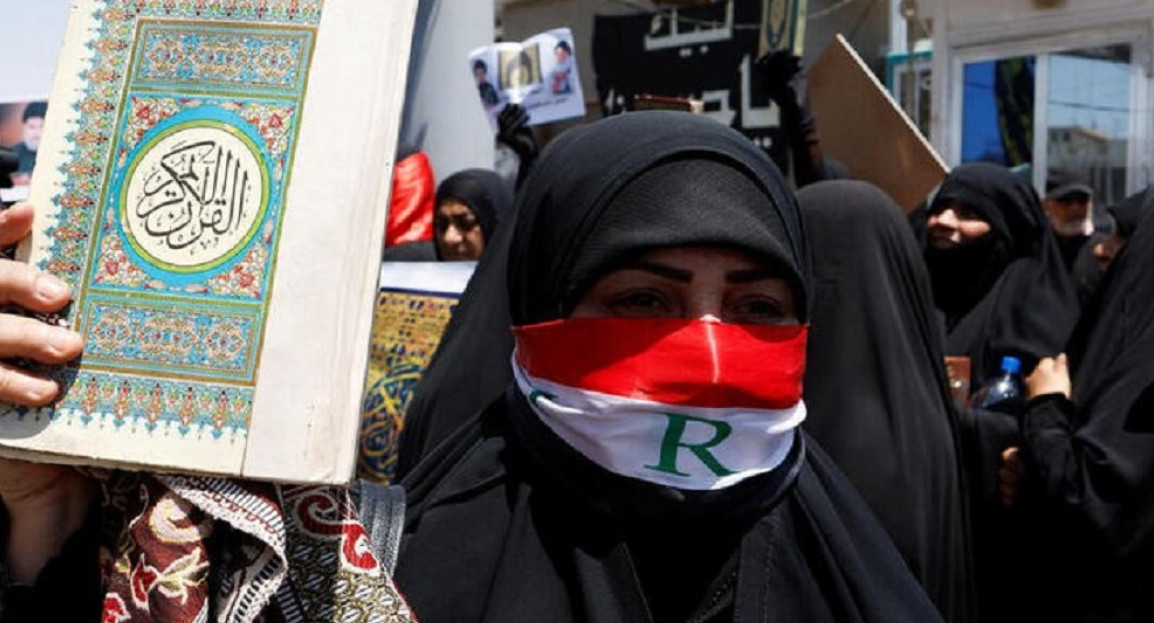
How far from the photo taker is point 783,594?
1.41 metres

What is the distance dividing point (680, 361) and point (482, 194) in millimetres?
3117

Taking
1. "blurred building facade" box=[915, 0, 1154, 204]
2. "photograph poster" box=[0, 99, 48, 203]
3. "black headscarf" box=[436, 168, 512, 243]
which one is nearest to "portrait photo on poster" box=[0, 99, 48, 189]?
"photograph poster" box=[0, 99, 48, 203]

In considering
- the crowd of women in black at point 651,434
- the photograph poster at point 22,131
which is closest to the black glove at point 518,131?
the photograph poster at point 22,131

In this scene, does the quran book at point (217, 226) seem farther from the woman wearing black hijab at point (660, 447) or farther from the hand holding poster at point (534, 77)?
the hand holding poster at point (534, 77)

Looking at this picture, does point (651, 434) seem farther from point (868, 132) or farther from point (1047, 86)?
point (1047, 86)

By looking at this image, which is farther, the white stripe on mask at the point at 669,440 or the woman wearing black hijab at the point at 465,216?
the woman wearing black hijab at the point at 465,216

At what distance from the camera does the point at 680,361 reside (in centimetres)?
137

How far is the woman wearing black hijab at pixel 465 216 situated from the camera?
14.4 feet

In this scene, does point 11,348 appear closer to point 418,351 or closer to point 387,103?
point 387,103

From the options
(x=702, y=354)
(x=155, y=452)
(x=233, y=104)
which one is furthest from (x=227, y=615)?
(x=702, y=354)

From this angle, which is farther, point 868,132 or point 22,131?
point 868,132

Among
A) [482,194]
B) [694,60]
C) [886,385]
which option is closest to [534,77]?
[482,194]

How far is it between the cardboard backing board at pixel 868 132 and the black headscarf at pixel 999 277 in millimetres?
354

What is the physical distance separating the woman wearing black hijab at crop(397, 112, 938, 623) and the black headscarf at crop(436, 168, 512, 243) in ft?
9.32
